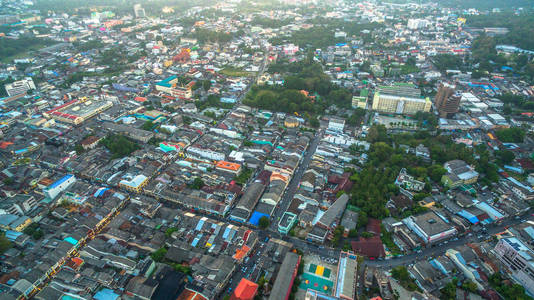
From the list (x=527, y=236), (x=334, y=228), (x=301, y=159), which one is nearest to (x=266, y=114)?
(x=301, y=159)

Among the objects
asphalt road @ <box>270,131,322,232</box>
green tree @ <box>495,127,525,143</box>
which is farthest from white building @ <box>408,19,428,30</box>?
asphalt road @ <box>270,131,322,232</box>

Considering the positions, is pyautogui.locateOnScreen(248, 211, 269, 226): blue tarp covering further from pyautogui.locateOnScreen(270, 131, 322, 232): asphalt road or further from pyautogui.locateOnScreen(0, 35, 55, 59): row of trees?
pyautogui.locateOnScreen(0, 35, 55, 59): row of trees

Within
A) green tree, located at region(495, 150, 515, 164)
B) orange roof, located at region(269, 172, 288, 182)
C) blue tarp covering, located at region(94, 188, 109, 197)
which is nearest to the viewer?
blue tarp covering, located at region(94, 188, 109, 197)

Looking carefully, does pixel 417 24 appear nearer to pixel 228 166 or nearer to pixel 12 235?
pixel 228 166

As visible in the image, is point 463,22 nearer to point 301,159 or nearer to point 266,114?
point 266,114

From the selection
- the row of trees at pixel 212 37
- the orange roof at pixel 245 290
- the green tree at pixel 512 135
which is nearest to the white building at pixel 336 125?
the green tree at pixel 512 135

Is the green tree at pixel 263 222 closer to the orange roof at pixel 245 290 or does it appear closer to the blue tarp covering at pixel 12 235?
the orange roof at pixel 245 290
